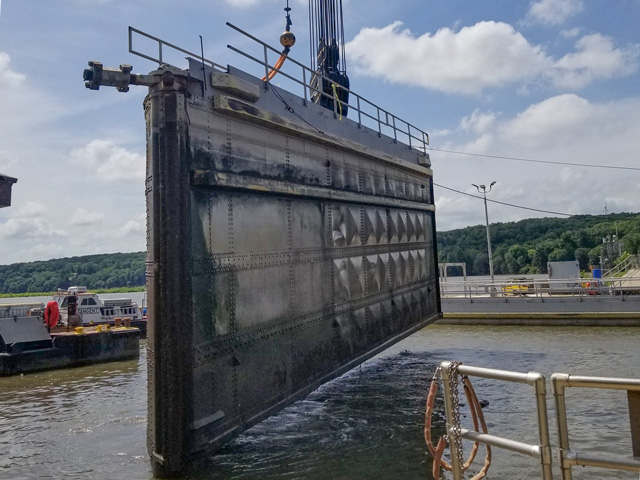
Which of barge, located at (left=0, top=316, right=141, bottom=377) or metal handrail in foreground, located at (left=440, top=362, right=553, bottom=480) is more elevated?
metal handrail in foreground, located at (left=440, top=362, right=553, bottom=480)

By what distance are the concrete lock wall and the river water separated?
3.16ft

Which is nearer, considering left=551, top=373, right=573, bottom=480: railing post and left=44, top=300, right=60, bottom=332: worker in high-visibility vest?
left=551, top=373, right=573, bottom=480: railing post

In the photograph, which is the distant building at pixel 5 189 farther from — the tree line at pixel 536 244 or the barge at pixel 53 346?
the tree line at pixel 536 244

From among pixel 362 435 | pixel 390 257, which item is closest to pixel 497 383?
pixel 390 257

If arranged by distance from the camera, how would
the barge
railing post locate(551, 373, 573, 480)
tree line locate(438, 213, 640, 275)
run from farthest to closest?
tree line locate(438, 213, 640, 275), the barge, railing post locate(551, 373, 573, 480)

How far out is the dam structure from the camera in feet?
22.9

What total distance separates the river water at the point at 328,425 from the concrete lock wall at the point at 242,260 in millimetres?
964

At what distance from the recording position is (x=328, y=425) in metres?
10.0

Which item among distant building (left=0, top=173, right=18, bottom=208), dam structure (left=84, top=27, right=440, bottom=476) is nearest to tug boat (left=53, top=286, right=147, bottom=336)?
distant building (left=0, top=173, right=18, bottom=208)

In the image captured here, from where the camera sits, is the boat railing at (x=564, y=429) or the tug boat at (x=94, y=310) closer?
the boat railing at (x=564, y=429)

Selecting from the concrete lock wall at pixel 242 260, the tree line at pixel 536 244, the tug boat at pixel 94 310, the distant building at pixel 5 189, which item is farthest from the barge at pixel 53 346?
the tree line at pixel 536 244

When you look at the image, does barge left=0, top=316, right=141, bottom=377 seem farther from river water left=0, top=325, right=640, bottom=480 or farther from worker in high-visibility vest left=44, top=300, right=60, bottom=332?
river water left=0, top=325, right=640, bottom=480

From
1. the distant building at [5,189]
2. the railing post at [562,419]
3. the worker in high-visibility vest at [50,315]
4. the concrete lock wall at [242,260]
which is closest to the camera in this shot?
the railing post at [562,419]

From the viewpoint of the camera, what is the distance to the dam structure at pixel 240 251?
6984 mm
